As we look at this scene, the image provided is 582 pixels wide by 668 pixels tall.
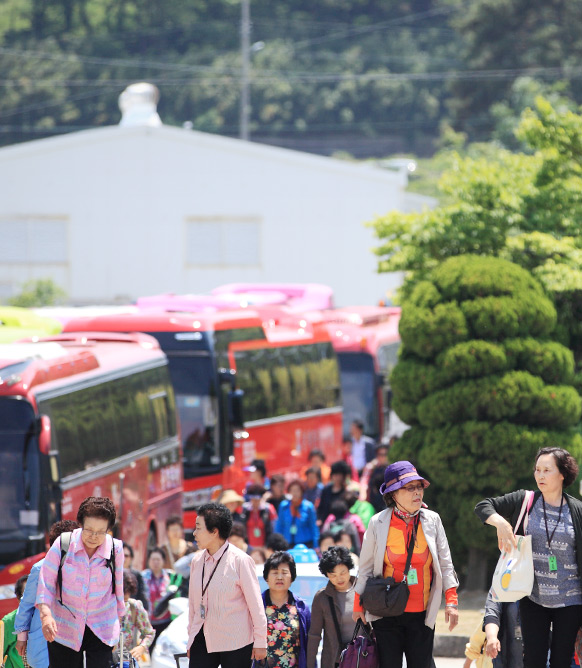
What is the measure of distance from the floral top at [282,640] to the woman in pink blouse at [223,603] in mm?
546

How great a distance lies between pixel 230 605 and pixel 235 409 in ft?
34.3

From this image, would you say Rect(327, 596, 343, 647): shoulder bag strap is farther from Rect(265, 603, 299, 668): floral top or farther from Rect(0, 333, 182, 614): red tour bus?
Rect(0, 333, 182, 614): red tour bus

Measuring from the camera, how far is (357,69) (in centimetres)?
8912

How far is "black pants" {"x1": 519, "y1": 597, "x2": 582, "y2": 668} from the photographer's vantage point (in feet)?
23.3

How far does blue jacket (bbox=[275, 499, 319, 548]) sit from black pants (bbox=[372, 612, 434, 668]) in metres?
6.65

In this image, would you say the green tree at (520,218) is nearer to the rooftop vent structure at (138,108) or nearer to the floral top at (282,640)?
the floral top at (282,640)

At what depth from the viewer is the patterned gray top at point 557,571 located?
276 inches

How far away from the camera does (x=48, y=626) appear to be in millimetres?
7117

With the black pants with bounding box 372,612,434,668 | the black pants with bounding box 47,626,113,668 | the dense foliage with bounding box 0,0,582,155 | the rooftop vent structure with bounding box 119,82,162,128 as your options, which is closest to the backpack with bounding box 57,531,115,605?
the black pants with bounding box 47,626,113,668

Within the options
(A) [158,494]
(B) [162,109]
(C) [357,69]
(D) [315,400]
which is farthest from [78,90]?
(A) [158,494]

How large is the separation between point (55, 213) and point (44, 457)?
32.6m

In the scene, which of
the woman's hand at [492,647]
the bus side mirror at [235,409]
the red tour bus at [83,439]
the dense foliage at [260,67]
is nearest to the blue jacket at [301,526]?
the red tour bus at [83,439]

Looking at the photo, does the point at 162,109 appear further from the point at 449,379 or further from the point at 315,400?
the point at 449,379

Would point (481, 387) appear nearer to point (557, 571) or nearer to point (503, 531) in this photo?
point (557, 571)
